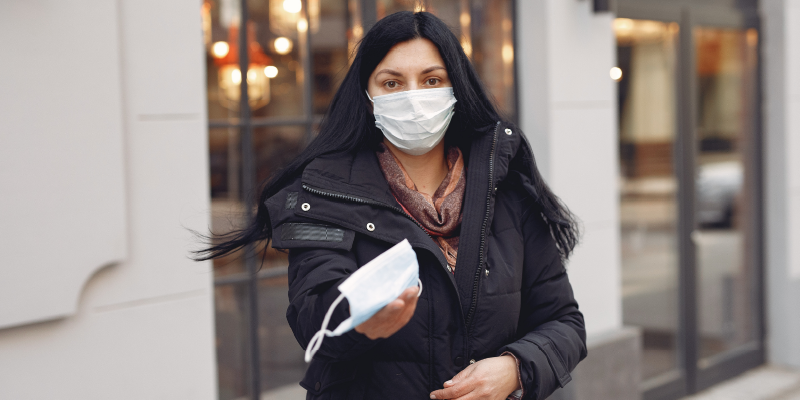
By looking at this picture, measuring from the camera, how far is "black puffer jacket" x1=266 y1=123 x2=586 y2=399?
167cm

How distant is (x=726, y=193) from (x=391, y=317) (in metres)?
5.46

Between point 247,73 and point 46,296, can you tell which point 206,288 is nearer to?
point 46,296

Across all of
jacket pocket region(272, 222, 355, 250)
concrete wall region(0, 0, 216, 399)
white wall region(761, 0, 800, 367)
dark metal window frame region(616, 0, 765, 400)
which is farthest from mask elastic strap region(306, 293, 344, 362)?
white wall region(761, 0, 800, 367)

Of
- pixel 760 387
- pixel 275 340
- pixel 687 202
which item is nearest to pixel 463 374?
pixel 275 340

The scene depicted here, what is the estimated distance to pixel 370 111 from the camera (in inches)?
77.2

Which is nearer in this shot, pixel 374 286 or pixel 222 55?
pixel 374 286

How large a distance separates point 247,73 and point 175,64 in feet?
2.07

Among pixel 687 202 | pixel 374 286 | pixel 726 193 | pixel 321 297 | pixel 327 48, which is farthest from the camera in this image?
pixel 726 193

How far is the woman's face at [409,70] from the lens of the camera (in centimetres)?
187

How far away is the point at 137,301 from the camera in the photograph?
108 inches

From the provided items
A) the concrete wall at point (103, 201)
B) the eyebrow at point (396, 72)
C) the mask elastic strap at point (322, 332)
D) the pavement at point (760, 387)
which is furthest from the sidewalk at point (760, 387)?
the mask elastic strap at point (322, 332)

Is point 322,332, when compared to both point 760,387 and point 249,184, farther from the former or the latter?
point 760,387

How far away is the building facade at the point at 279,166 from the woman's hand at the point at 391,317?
36.5 inches

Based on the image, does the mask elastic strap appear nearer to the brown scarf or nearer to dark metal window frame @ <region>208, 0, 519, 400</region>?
the brown scarf
